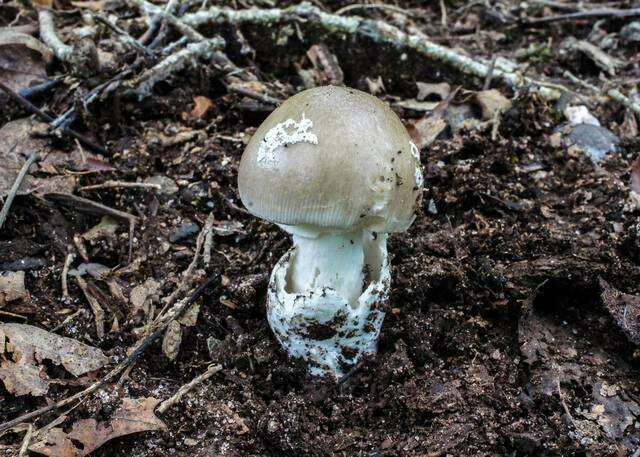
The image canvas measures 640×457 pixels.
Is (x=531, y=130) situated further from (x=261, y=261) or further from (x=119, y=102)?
(x=119, y=102)

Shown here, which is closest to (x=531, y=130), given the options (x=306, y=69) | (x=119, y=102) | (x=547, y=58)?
(x=547, y=58)

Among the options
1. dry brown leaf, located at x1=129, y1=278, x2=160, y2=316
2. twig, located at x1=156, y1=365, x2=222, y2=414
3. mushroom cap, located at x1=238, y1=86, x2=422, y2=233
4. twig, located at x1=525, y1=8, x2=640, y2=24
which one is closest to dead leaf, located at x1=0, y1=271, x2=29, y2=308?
dry brown leaf, located at x1=129, y1=278, x2=160, y2=316

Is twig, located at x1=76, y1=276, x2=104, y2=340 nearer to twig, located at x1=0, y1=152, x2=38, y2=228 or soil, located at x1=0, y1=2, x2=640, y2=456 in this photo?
soil, located at x1=0, y1=2, x2=640, y2=456

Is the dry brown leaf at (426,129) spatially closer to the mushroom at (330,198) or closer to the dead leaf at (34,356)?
the mushroom at (330,198)

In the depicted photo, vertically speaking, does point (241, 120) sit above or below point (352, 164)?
below

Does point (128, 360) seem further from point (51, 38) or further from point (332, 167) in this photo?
point (51, 38)

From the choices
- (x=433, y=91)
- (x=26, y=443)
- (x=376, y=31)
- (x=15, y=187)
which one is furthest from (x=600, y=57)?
(x=26, y=443)
